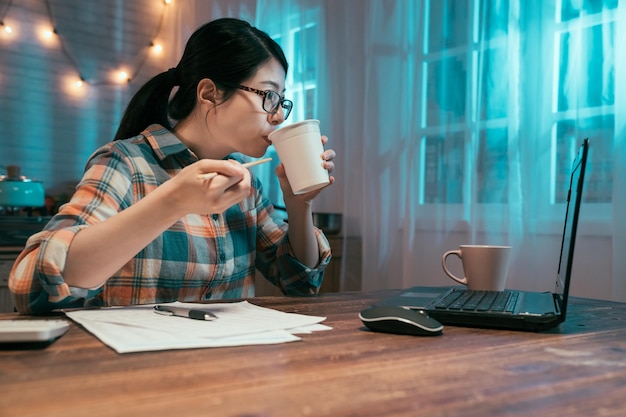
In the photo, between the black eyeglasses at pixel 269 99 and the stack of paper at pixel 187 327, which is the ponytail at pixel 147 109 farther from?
the stack of paper at pixel 187 327

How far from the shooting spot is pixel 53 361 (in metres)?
0.55

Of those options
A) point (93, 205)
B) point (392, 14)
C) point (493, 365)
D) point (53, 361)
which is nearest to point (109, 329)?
point (53, 361)

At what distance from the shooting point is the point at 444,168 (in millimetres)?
1878

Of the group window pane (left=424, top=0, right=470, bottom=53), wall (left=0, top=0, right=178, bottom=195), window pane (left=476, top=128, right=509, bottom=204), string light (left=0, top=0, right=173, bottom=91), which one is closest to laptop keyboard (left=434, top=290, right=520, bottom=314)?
window pane (left=476, top=128, right=509, bottom=204)

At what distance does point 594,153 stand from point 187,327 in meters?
1.22

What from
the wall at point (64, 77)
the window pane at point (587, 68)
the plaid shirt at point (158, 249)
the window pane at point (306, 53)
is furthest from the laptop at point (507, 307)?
the wall at point (64, 77)

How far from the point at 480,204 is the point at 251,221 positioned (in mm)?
743

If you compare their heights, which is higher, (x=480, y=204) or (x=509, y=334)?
(x=480, y=204)

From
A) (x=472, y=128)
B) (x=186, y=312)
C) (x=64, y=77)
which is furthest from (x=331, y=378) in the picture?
(x=64, y=77)

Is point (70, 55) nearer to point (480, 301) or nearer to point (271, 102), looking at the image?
point (271, 102)

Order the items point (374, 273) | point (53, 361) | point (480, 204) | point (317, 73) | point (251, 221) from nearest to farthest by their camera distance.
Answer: point (53, 361), point (251, 221), point (480, 204), point (374, 273), point (317, 73)

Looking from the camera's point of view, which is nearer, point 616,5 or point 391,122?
point 616,5

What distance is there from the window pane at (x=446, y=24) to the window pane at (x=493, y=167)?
34 centimetres

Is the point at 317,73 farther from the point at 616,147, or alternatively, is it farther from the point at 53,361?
the point at 53,361
